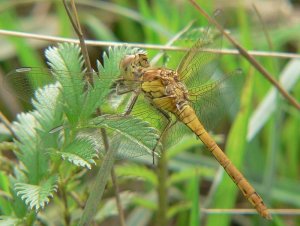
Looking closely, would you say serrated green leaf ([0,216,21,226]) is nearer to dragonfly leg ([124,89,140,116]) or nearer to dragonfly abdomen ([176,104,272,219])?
dragonfly leg ([124,89,140,116])

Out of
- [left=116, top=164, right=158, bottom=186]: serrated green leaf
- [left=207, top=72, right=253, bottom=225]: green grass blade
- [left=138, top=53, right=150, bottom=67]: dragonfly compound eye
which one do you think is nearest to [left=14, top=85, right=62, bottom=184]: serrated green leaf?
[left=138, top=53, right=150, bottom=67]: dragonfly compound eye

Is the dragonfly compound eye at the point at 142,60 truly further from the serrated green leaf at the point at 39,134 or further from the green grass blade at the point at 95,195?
the green grass blade at the point at 95,195

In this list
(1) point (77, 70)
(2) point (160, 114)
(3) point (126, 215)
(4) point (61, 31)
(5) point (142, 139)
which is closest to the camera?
(5) point (142, 139)

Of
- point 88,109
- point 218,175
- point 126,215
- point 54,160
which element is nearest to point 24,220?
point 54,160

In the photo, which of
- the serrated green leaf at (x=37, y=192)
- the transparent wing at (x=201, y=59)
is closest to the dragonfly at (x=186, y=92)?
the transparent wing at (x=201, y=59)

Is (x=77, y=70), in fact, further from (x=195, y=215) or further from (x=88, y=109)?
(x=195, y=215)

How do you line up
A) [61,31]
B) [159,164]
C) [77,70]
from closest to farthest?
[77,70] < [159,164] < [61,31]

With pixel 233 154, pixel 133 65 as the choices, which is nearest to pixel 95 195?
pixel 133 65
